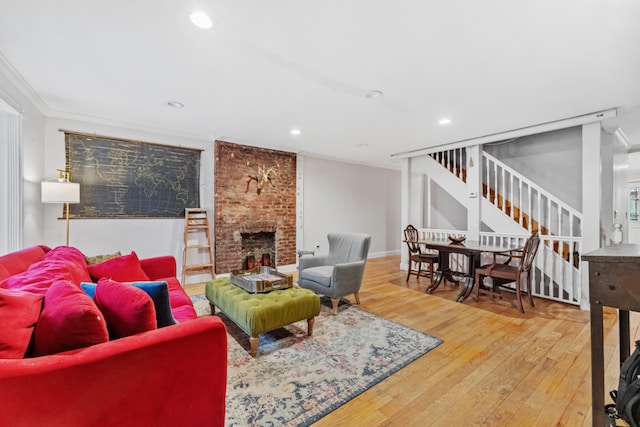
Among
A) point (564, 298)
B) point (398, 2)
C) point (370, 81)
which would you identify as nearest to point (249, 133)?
point (370, 81)

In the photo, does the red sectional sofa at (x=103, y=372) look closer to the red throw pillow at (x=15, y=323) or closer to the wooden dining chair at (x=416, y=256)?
the red throw pillow at (x=15, y=323)

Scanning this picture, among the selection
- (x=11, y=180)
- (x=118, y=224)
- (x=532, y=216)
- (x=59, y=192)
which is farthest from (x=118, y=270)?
(x=532, y=216)

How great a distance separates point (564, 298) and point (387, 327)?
2.72 metres

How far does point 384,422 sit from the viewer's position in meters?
1.62

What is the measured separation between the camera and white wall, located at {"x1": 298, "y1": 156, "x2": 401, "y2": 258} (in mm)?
5984

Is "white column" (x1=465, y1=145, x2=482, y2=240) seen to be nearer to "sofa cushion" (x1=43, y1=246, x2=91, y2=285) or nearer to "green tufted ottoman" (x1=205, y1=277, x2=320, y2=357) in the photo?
"green tufted ottoman" (x1=205, y1=277, x2=320, y2=357)

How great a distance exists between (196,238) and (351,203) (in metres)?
3.52

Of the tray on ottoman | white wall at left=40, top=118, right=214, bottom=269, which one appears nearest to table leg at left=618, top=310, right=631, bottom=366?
the tray on ottoman

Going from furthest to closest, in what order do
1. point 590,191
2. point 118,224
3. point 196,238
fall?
1. point 196,238
2. point 118,224
3. point 590,191

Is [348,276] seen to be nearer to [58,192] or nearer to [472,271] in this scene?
[472,271]

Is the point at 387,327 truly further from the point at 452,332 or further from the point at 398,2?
the point at 398,2

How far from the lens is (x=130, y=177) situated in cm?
403

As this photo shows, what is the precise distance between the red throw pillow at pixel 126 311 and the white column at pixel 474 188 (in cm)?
463

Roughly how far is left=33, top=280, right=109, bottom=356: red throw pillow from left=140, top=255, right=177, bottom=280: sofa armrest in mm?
1940
